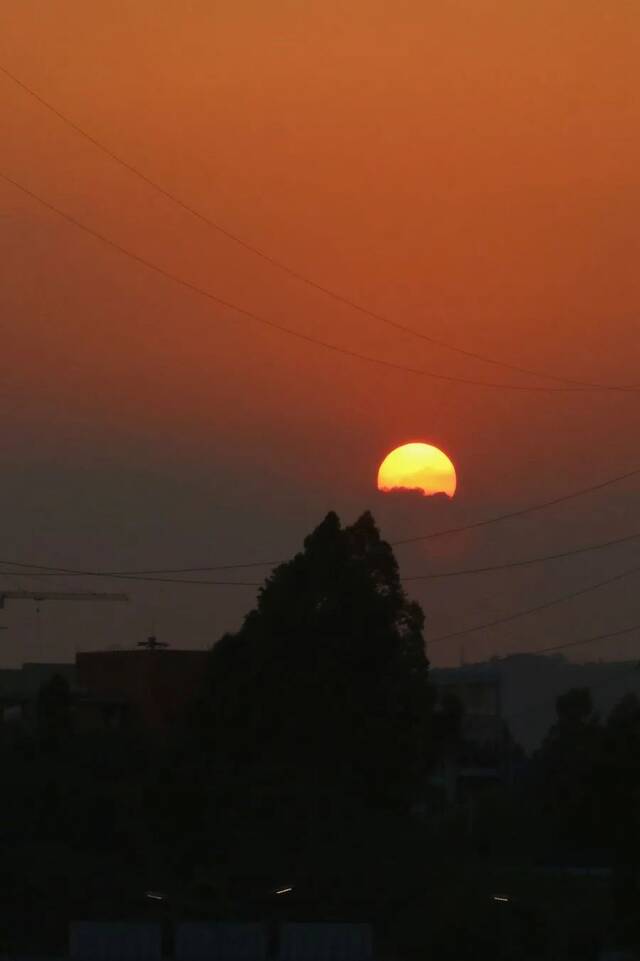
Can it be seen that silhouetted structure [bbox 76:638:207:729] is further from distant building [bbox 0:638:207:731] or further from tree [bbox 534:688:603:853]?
tree [bbox 534:688:603:853]

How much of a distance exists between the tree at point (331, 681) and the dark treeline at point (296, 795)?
46 millimetres

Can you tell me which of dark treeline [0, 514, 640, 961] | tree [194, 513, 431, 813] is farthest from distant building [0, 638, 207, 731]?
tree [194, 513, 431, 813]

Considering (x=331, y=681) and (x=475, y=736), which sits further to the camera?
(x=475, y=736)

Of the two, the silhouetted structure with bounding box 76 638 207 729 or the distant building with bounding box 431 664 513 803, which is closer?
the silhouetted structure with bounding box 76 638 207 729

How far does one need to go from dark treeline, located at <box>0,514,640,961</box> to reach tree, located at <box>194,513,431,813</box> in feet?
0.15

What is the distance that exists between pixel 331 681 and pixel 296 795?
410cm

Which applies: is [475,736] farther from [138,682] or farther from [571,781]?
[571,781]

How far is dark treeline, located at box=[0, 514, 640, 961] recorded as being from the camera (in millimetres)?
34688

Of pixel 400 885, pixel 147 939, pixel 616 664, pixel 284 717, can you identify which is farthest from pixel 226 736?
pixel 616 664

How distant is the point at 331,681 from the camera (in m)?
40.8

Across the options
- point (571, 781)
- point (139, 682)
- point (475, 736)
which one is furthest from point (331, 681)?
point (475, 736)

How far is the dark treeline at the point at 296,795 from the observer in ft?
114

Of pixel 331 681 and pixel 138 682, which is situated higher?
pixel 138 682

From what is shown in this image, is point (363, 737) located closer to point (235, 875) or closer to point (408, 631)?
point (408, 631)
